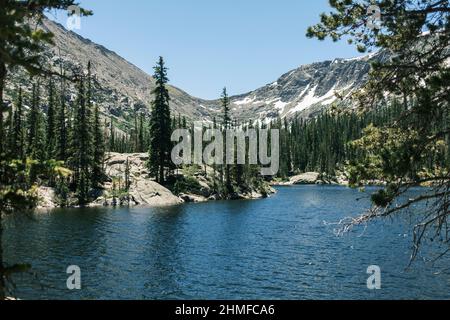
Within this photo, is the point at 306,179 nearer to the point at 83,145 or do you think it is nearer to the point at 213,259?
the point at 83,145

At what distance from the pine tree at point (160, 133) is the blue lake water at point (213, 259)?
23810mm

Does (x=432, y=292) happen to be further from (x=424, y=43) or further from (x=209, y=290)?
(x=424, y=43)

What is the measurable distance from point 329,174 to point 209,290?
424ft

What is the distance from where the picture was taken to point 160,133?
72.1 m

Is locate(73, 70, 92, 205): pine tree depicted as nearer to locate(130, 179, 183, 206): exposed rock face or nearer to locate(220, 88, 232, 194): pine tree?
locate(130, 179, 183, 206): exposed rock face

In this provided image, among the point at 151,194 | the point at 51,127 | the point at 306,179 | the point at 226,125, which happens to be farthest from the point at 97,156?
the point at 306,179

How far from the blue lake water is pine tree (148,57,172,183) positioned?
937 inches

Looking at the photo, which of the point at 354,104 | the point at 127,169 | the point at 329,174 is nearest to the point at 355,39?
the point at 354,104

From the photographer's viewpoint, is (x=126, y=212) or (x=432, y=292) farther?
(x=126, y=212)

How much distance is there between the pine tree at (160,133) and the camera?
7106 centimetres

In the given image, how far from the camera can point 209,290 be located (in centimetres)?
2258

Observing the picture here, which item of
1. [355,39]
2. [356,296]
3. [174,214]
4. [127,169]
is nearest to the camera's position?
[355,39]
